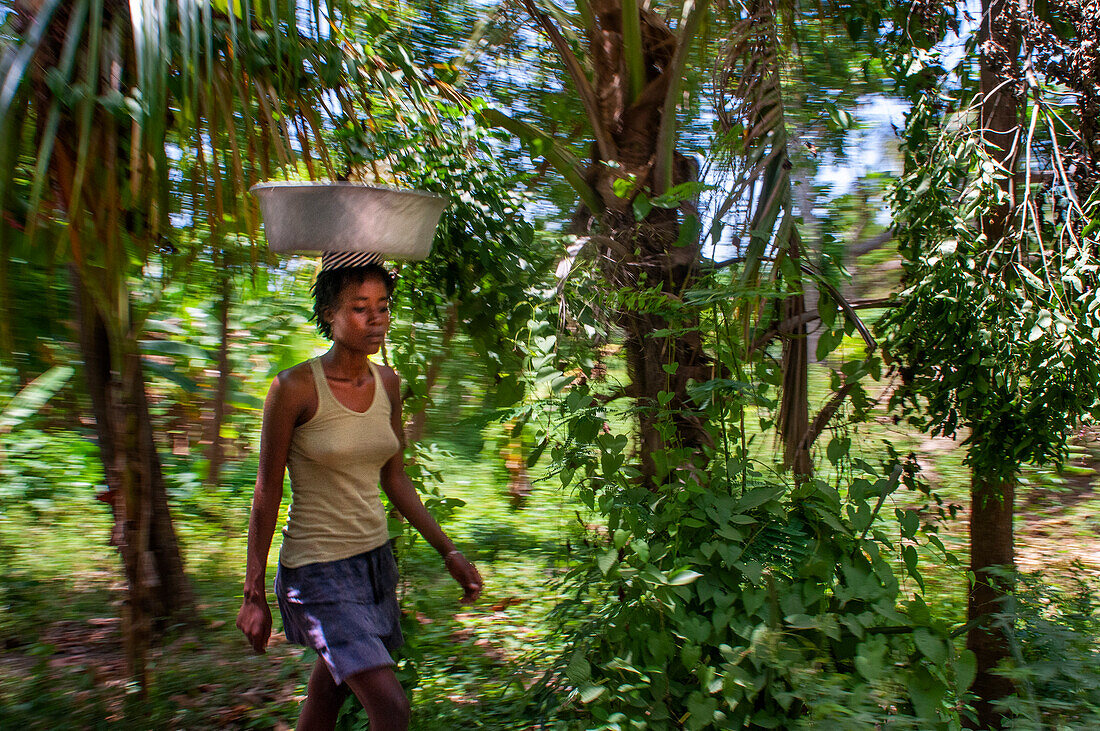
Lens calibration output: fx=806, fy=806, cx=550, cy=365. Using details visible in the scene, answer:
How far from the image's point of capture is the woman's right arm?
2197 mm

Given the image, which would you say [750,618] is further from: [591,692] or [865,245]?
[865,245]

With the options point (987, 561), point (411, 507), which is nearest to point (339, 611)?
point (411, 507)

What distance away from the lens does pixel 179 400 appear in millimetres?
4191

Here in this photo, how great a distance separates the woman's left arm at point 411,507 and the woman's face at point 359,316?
0.63 feet

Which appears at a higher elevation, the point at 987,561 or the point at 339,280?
the point at 339,280

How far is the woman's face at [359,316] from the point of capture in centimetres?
234

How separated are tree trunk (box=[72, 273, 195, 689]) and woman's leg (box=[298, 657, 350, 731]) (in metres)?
0.99

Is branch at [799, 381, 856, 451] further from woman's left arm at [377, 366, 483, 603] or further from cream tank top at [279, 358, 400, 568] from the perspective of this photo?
cream tank top at [279, 358, 400, 568]

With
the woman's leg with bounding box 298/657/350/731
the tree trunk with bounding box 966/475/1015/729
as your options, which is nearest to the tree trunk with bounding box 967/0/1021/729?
the tree trunk with bounding box 966/475/1015/729

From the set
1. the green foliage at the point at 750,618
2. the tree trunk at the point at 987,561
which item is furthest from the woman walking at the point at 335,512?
the tree trunk at the point at 987,561

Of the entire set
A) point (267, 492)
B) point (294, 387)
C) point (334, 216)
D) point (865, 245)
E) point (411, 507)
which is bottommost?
point (411, 507)

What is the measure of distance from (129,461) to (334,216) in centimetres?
139


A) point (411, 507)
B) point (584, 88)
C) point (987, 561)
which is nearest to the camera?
point (411, 507)

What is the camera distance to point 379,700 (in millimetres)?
2148
